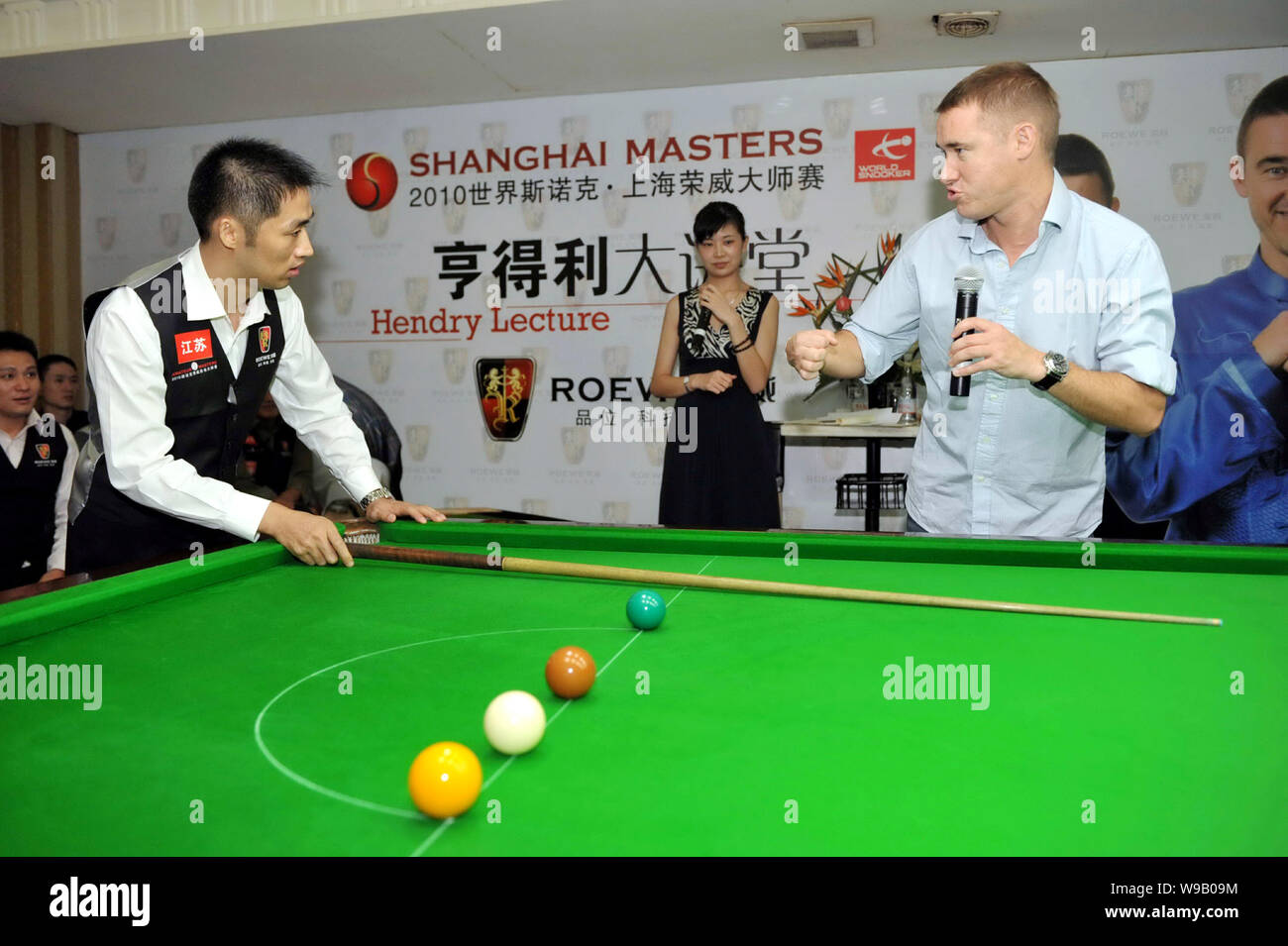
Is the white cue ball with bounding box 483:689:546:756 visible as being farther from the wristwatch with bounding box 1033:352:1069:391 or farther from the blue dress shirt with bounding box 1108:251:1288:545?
the blue dress shirt with bounding box 1108:251:1288:545

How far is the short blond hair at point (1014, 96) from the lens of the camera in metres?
2.20

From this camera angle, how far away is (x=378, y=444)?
548 centimetres

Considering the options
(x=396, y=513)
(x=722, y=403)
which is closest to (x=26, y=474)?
(x=396, y=513)

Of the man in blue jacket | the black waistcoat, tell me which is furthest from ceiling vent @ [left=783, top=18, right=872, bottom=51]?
the black waistcoat

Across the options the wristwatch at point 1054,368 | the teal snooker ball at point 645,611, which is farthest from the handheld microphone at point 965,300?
the teal snooker ball at point 645,611

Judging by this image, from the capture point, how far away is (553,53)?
4777mm

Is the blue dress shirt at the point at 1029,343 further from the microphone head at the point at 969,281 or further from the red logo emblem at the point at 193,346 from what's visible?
the red logo emblem at the point at 193,346

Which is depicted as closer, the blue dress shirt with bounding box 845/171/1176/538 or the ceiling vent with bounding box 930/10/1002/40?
the blue dress shirt with bounding box 845/171/1176/538

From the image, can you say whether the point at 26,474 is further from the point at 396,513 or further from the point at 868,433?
the point at 868,433

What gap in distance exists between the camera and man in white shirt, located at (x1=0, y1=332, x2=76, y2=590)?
3.65 meters

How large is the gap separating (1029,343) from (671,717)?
1.52 m

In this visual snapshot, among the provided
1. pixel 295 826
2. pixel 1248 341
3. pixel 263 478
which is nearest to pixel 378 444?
pixel 263 478

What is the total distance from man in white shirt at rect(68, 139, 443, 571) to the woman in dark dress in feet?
5.48

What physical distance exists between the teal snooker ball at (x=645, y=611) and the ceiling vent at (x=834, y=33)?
360 cm
